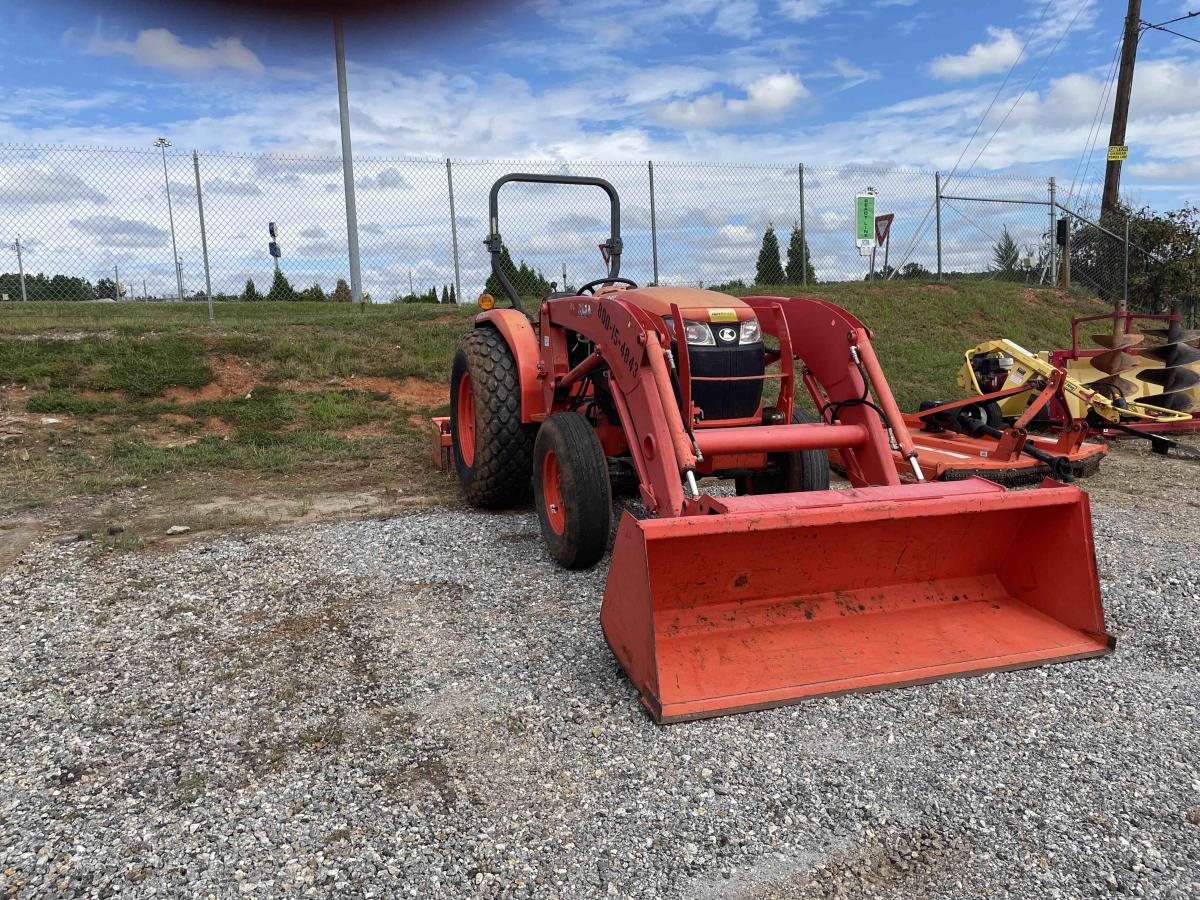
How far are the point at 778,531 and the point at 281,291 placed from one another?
50.1 feet

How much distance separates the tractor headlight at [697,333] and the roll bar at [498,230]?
188 cm

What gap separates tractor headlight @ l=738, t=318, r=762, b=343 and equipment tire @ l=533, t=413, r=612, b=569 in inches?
36.1

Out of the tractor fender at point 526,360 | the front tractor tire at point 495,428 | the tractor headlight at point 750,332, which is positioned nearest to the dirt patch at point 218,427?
the front tractor tire at point 495,428

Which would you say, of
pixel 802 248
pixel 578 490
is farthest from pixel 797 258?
pixel 578 490

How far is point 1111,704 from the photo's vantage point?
311 cm

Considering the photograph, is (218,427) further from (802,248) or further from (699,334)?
(802,248)

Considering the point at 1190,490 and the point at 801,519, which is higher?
the point at 801,519

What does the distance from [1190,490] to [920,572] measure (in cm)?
475

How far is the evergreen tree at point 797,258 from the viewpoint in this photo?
15.3 metres

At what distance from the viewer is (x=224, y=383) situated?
30.0 ft

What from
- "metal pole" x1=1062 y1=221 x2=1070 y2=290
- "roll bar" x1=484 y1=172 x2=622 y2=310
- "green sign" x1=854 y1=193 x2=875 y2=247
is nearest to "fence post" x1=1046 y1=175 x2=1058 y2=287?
"metal pole" x1=1062 y1=221 x2=1070 y2=290

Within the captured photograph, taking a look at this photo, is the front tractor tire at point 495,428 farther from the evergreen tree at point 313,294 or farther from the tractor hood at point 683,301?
the evergreen tree at point 313,294

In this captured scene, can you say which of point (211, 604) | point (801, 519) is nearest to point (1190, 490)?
point (801, 519)

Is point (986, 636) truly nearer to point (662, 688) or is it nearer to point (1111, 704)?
point (1111, 704)
